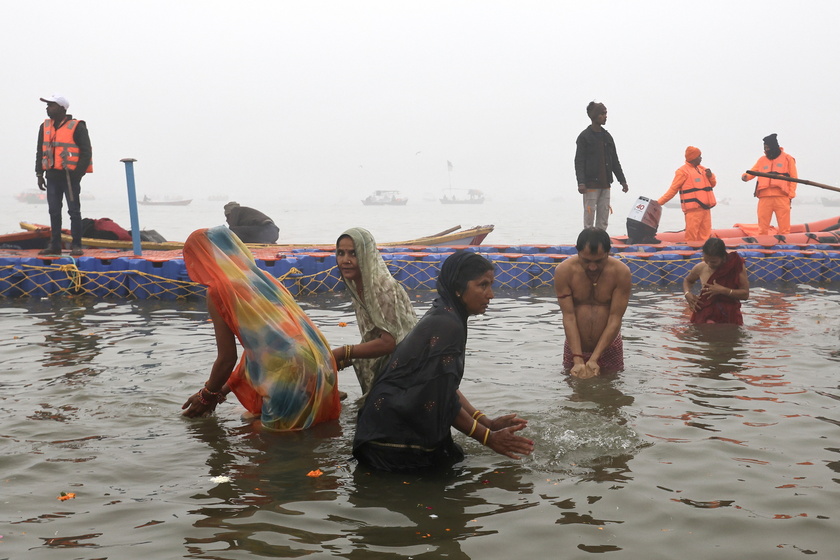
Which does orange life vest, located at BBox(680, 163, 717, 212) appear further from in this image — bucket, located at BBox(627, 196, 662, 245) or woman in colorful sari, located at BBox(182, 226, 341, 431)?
woman in colorful sari, located at BBox(182, 226, 341, 431)

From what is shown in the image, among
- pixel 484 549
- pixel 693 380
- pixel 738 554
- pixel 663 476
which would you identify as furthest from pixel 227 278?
pixel 693 380

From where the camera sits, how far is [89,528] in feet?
11.7

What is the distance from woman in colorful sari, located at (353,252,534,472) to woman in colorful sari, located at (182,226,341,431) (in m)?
0.68

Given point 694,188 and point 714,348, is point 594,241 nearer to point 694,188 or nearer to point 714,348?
point 714,348

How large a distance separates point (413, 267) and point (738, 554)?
9.04 metres

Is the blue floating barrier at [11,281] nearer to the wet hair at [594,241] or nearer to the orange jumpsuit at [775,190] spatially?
the wet hair at [594,241]

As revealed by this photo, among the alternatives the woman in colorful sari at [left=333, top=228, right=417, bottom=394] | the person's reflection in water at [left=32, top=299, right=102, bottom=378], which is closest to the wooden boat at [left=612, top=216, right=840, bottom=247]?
the person's reflection in water at [left=32, top=299, right=102, bottom=378]

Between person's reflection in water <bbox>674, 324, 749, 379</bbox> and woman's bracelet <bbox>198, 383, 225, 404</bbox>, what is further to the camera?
person's reflection in water <bbox>674, 324, 749, 379</bbox>

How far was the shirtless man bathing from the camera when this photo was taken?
594 centimetres

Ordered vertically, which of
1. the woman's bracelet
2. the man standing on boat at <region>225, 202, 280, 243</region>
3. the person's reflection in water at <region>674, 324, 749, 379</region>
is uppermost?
the man standing on boat at <region>225, 202, 280, 243</region>

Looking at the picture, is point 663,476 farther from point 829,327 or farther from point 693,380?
point 829,327

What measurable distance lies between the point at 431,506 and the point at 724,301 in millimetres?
5255

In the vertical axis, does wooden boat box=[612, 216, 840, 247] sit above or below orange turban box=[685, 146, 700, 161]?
below

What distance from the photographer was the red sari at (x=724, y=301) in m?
7.84
